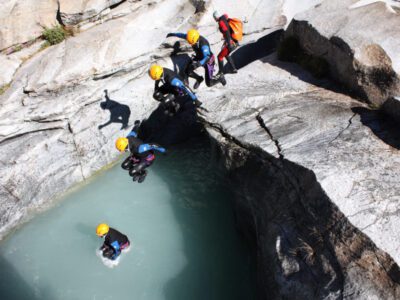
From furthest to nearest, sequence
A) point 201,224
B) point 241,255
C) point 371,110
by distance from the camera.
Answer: point 201,224 < point 241,255 < point 371,110

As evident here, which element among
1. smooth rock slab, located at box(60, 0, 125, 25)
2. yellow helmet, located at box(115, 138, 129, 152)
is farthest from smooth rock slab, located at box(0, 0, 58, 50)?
yellow helmet, located at box(115, 138, 129, 152)

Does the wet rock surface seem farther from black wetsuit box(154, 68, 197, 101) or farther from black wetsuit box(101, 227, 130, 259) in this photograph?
black wetsuit box(101, 227, 130, 259)

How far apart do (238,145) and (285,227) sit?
2.90 metres

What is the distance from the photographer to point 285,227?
31.0 feet

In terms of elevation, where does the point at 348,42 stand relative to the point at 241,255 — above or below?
above

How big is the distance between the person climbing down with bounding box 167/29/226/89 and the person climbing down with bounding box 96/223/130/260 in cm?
562

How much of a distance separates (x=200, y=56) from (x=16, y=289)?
958 centimetres

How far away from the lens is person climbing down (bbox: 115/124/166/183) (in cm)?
1180

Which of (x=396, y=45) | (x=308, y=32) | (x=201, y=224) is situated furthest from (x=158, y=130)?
(x=396, y=45)

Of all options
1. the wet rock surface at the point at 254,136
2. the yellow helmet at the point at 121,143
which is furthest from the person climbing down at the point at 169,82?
the yellow helmet at the point at 121,143

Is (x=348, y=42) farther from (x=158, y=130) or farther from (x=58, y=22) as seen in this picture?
(x=58, y=22)

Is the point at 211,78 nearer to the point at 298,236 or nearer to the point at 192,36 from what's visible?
the point at 192,36

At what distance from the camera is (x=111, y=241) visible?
12.5m

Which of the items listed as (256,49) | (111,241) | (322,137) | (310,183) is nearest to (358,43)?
(322,137)
